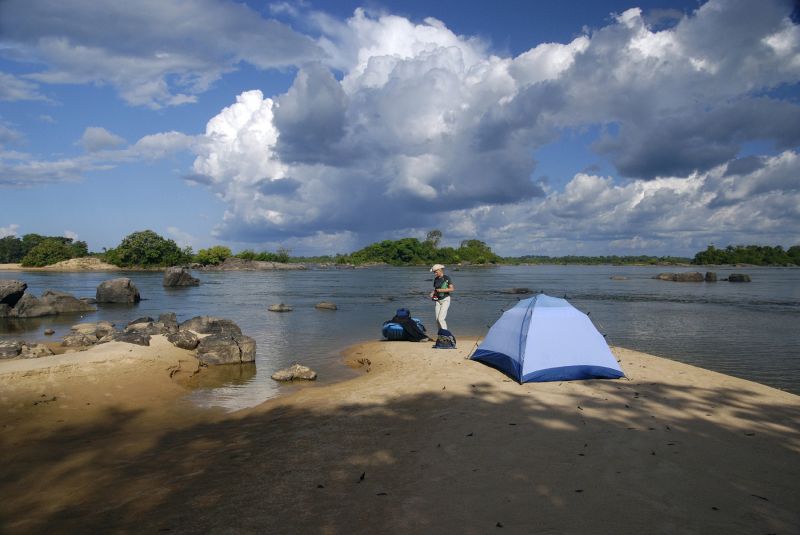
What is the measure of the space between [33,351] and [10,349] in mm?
576

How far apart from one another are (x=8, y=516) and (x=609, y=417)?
382 inches

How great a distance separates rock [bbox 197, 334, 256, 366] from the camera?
52.1ft

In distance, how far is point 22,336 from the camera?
22.4 meters

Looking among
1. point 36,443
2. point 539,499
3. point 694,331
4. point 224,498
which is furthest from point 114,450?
point 694,331

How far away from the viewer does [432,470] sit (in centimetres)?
701

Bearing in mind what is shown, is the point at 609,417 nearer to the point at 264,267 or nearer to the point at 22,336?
the point at 22,336

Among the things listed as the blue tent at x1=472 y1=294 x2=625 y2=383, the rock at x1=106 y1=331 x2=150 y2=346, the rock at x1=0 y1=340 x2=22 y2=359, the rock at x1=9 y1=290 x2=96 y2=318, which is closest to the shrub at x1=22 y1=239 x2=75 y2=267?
the rock at x1=9 y1=290 x2=96 y2=318

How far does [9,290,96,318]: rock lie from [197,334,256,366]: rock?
812 inches

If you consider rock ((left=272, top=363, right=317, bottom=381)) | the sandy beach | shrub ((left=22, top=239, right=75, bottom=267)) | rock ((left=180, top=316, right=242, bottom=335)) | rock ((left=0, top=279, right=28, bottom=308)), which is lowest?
rock ((left=272, top=363, right=317, bottom=381))

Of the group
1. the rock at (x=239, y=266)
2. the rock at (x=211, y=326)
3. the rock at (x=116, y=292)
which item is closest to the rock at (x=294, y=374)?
the rock at (x=211, y=326)

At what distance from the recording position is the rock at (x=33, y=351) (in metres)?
14.7

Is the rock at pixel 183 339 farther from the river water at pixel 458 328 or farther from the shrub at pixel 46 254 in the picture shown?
the shrub at pixel 46 254

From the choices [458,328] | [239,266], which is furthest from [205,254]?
[458,328]

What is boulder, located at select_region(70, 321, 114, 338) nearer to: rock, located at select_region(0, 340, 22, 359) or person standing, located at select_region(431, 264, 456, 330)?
rock, located at select_region(0, 340, 22, 359)
